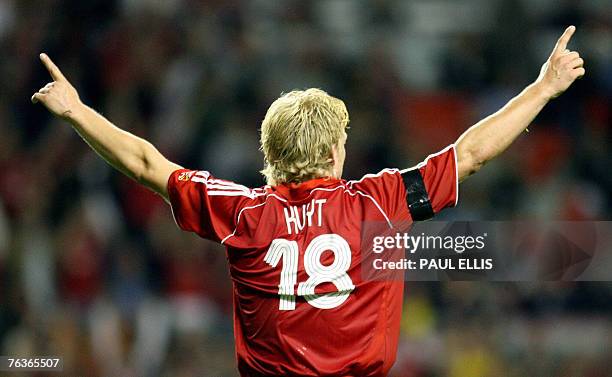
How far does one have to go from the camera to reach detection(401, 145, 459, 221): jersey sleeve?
3262 mm

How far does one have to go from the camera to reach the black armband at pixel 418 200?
3258mm

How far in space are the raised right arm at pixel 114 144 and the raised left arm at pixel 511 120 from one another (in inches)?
39.9

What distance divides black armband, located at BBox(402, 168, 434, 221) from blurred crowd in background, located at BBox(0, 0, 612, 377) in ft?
11.9

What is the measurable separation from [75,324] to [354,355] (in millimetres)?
4271

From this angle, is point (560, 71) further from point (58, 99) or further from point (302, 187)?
point (58, 99)

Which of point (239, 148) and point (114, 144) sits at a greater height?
point (239, 148)

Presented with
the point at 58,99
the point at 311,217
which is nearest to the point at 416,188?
the point at 311,217

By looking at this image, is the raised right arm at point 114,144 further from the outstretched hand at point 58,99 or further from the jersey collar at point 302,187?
the jersey collar at point 302,187

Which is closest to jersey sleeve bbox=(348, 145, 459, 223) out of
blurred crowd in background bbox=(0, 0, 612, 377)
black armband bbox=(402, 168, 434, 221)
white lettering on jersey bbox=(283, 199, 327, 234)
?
black armband bbox=(402, 168, 434, 221)

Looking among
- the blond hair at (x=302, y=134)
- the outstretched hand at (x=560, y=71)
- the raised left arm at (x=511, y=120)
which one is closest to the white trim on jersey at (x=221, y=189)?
the blond hair at (x=302, y=134)

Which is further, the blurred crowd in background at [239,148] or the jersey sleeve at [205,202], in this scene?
the blurred crowd in background at [239,148]

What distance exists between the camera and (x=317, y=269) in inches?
126

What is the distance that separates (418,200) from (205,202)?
71 cm

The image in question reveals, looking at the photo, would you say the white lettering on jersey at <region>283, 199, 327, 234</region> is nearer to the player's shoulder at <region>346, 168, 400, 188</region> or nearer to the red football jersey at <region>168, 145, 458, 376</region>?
the red football jersey at <region>168, 145, 458, 376</region>
